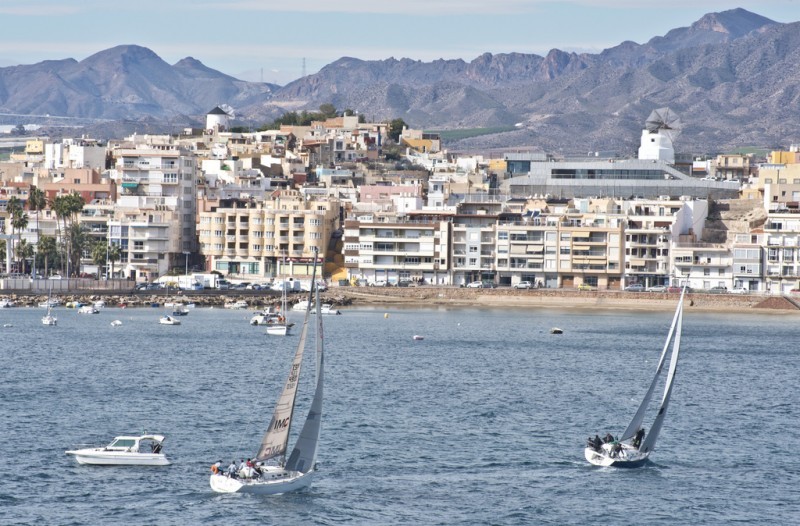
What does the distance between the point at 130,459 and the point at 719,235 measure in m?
106

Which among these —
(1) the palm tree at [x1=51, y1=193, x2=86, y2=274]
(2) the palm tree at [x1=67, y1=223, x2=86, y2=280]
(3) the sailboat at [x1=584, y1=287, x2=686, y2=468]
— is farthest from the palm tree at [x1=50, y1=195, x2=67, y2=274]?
(3) the sailboat at [x1=584, y1=287, x2=686, y2=468]

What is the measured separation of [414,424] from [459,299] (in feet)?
255

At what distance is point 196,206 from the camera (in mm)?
159250

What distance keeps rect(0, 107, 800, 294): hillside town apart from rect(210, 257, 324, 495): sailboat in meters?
93.6

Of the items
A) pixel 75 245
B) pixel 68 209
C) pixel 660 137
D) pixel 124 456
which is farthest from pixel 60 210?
pixel 124 456

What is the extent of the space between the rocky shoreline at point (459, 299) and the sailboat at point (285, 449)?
8419 cm

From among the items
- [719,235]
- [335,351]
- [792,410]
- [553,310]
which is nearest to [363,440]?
[792,410]

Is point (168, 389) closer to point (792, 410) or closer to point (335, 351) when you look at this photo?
point (335, 351)

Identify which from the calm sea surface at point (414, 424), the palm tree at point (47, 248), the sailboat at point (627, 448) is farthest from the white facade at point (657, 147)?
the sailboat at point (627, 448)

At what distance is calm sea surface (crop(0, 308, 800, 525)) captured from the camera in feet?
150

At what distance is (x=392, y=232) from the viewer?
5650 inches

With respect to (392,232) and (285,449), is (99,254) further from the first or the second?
(285,449)

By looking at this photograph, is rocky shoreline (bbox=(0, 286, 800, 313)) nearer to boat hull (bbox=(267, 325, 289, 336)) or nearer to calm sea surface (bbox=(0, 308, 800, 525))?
boat hull (bbox=(267, 325, 289, 336))

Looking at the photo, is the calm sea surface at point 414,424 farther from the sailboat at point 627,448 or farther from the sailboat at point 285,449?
the sailboat at point 627,448
